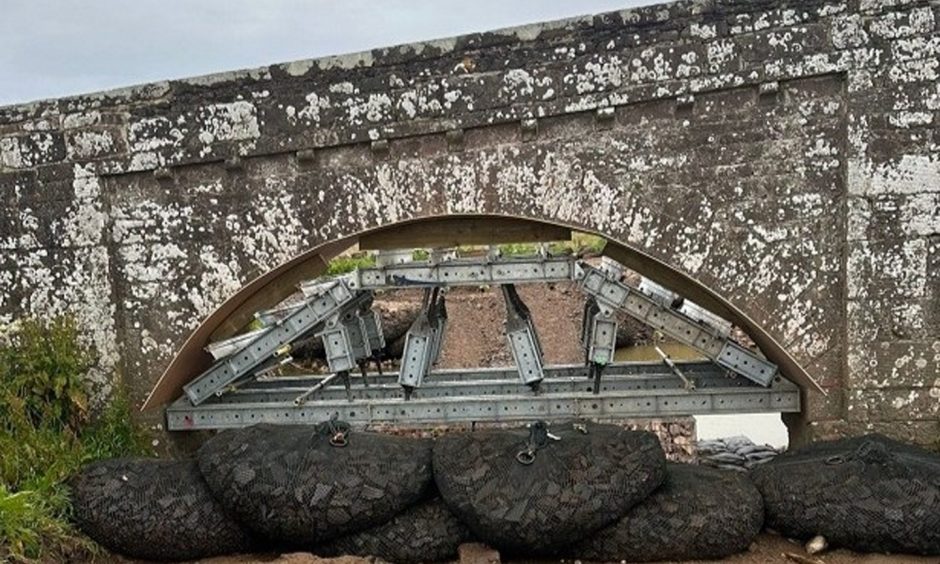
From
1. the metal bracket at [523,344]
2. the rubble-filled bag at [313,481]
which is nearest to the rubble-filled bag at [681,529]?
the rubble-filled bag at [313,481]

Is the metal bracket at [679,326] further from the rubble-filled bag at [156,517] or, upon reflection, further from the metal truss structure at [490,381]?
the rubble-filled bag at [156,517]

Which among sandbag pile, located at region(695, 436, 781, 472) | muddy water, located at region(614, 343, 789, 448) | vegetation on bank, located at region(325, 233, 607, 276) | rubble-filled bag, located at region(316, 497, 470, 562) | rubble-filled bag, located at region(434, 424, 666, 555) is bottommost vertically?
muddy water, located at region(614, 343, 789, 448)

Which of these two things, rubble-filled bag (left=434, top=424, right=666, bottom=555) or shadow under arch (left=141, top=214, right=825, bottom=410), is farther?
shadow under arch (left=141, top=214, right=825, bottom=410)

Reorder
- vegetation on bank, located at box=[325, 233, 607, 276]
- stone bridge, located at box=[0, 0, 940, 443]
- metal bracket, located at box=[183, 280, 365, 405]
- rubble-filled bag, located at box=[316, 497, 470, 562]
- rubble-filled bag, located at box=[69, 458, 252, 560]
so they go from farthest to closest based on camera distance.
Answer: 1. vegetation on bank, located at box=[325, 233, 607, 276]
2. metal bracket, located at box=[183, 280, 365, 405]
3. stone bridge, located at box=[0, 0, 940, 443]
4. rubble-filled bag, located at box=[69, 458, 252, 560]
5. rubble-filled bag, located at box=[316, 497, 470, 562]

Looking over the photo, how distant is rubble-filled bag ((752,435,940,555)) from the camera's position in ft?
13.8

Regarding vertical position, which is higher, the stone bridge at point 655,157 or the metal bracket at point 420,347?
the stone bridge at point 655,157

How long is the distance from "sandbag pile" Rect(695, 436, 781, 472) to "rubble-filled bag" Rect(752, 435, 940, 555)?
5.76 ft

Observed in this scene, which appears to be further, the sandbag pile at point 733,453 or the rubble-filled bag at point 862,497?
the sandbag pile at point 733,453

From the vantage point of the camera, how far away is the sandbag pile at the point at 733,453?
21.3 feet

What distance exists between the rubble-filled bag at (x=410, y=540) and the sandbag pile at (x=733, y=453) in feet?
8.18

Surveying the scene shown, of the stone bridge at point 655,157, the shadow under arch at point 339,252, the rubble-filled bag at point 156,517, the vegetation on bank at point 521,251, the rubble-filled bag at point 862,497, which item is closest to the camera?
the rubble-filled bag at point 862,497

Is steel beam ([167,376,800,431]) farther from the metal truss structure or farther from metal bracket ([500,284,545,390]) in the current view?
metal bracket ([500,284,545,390])

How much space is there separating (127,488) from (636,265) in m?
3.11

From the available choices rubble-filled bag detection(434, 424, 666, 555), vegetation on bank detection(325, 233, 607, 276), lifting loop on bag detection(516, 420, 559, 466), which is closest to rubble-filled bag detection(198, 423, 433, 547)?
rubble-filled bag detection(434, 424, 666, 555)
